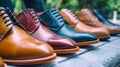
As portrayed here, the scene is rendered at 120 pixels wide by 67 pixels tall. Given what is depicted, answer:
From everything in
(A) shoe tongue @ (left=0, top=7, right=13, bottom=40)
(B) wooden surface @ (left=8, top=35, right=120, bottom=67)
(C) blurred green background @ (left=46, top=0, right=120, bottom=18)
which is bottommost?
(C) blurred green background @ (left=46, top=0, right=120, bottom=18)

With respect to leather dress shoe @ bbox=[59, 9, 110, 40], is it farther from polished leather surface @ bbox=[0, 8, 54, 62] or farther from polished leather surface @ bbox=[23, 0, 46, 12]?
polished leather surface @ bbox=[0, 8, 54, 62]

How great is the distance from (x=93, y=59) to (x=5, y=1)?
11.7 inches

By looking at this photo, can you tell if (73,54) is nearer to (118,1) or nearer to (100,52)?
(100,52)

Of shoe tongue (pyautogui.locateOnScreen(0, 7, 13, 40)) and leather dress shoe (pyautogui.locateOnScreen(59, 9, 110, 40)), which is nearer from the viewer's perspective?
shoe tongue (pyautogui.locateOnScreen(0, 7, 13, 40))

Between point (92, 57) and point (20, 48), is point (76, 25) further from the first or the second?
point (20, 48)

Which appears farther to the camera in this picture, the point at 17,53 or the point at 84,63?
the point at 84,63

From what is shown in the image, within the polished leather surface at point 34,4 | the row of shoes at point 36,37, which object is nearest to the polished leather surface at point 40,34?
the row of shoes at point 36,37

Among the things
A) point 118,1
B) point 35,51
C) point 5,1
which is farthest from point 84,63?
point 118,1

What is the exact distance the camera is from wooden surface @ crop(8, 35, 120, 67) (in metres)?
0.60

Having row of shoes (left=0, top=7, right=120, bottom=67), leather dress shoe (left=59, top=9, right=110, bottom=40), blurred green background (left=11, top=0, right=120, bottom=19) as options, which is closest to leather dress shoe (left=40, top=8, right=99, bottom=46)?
row of shoes (left=0, top=7, right=120, bottom=67)

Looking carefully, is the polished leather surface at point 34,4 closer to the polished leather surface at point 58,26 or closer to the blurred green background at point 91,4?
the polished leather surface at point 58,26

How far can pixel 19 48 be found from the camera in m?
0.52

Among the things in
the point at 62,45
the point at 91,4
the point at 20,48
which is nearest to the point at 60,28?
the point at 62,45

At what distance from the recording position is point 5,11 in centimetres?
59
